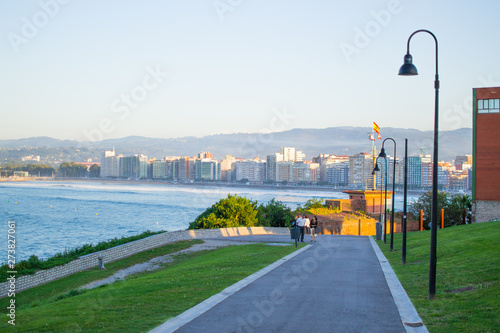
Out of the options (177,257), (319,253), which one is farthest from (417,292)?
(177,257)

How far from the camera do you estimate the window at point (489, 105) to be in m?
52.0

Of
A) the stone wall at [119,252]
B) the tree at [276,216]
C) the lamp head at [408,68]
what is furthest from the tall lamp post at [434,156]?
the tree at [276,216]

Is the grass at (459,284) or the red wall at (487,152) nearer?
Answer: the grass at (459,284)

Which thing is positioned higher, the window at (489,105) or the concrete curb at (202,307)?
the window at (489,105)

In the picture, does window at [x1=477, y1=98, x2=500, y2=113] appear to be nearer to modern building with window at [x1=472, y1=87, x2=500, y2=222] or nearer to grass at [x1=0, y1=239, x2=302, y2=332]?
modern building with window at [x1=472, y1=87, x2=500, y2=222]

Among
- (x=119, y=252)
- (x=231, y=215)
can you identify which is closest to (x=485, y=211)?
(x=231, y=215)

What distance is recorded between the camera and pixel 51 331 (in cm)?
841

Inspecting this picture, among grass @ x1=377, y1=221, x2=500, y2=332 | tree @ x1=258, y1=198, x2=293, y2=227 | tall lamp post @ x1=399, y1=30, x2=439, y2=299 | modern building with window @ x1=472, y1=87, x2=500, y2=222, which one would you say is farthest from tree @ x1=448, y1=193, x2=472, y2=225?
tall lamp post @ x1=399, y1=30, x2=439, y2=299

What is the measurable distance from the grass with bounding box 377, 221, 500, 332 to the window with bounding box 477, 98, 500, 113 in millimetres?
35933

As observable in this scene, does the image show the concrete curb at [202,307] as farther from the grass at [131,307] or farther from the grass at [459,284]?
the grass at [459,284]

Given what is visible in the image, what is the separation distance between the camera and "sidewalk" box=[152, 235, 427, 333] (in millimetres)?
8641

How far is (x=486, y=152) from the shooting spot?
170ft

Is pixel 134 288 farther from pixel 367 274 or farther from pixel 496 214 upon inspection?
pixel 496 214

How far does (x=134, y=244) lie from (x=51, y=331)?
75.1ft
